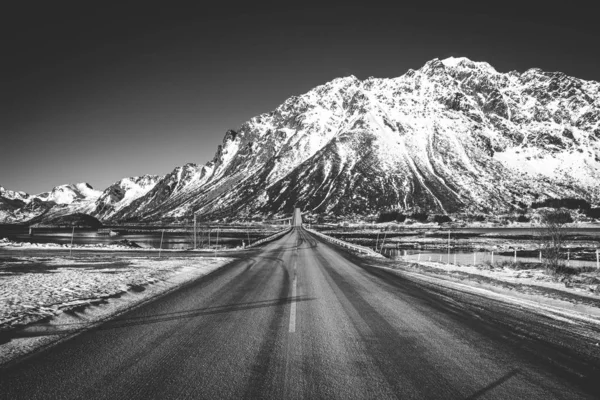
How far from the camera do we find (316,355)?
17.7 feet

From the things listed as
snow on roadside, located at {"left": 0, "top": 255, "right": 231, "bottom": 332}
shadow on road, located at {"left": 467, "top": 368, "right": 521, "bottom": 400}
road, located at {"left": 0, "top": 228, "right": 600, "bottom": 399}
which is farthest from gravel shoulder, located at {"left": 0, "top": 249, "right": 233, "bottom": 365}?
shadow on road, located at {"left": 467, "top": 368, "right": 521, "bottom": 400}

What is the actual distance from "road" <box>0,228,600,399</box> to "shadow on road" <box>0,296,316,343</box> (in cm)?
7

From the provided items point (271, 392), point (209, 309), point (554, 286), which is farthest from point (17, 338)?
point (554, 286)

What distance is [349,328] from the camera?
6.87 m

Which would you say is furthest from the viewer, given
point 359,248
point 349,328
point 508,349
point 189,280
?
point 359,248

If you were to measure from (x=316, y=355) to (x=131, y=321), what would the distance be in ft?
14.8

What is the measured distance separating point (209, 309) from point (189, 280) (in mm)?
6098

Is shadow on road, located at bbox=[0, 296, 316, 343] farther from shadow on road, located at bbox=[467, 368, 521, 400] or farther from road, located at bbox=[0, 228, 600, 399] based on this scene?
shadow on road, located at bbox=[467, 368, 521, 400]

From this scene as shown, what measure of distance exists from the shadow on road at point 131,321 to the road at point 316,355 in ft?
0.23

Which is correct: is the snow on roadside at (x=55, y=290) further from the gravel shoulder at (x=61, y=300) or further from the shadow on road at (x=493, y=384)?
the shadow on road at (x=493, y=384)

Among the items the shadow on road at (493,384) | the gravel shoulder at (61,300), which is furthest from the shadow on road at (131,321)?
the shadow on road at (493,384)

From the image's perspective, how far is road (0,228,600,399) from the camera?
421 centimetres

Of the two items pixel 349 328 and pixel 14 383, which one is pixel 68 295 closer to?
pixel 14 383

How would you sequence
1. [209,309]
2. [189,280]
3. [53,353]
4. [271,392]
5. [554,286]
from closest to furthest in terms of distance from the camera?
1. [271,392]
2. [53,353]
3. [209,309]
4. [554,286]
5. [189,280]
